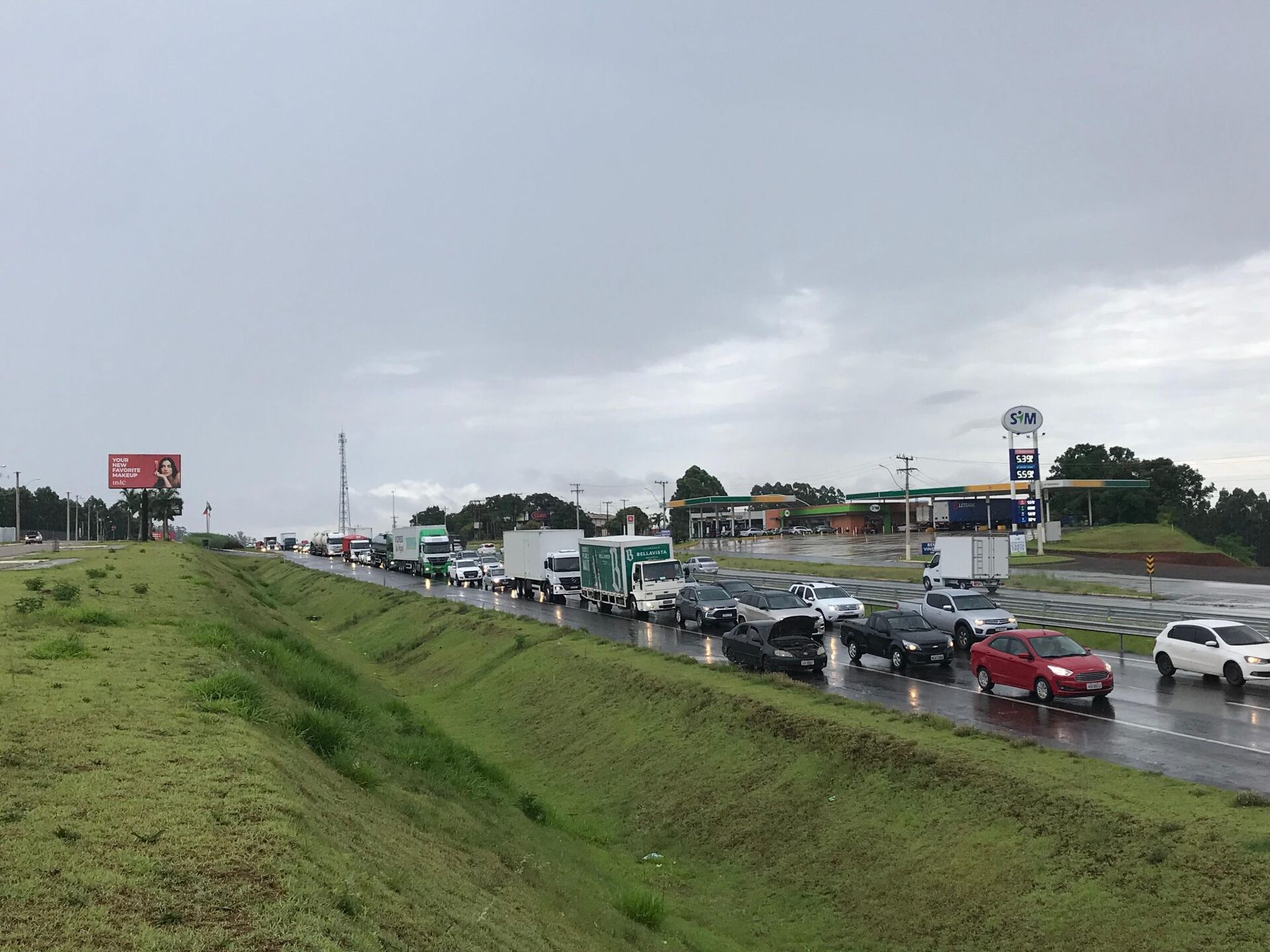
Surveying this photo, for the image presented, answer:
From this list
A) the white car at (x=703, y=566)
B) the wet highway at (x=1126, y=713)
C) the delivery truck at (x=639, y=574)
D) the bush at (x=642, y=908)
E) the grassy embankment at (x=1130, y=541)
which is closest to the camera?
the bush at (x=642, y=908)

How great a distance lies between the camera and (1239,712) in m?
21.2

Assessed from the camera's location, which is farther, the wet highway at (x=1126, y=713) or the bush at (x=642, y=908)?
the wet highway at (x=1126, y=713)

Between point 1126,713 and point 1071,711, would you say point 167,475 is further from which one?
point 1126,713

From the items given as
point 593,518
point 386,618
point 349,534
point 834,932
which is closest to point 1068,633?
point 834,932

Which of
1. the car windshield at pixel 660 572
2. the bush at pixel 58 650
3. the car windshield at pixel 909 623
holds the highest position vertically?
the bush at pixel 58 650

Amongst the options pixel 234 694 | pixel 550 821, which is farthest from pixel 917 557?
pixel 234 694

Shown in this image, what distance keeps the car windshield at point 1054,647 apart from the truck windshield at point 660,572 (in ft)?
74.7

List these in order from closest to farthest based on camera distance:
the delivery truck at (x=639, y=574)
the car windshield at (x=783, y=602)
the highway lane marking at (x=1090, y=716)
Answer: the highway lane marking at (x=1090, y=716) < the car windshield at (x=783, y=602) < the delivery truck at (x=639, y=574)

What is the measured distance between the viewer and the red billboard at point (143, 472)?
333 feet

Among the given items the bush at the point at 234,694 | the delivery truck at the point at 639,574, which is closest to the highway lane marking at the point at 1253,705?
the bush at the point at 234,694

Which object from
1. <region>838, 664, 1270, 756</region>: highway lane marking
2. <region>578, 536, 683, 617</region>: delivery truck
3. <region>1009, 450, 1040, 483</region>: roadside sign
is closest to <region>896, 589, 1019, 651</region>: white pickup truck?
<region>838, 664, 1270, 756</region>: highway lane marking

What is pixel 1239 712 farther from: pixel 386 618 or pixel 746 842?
pixel 386 618

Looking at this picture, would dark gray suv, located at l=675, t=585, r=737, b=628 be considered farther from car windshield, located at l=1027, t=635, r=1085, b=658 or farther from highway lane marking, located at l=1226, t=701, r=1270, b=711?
highway lane marking, located at l=1226, t=701, r=1270, b=711

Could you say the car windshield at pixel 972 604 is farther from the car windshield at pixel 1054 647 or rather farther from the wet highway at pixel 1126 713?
the car windshield at pixel 1054 647
